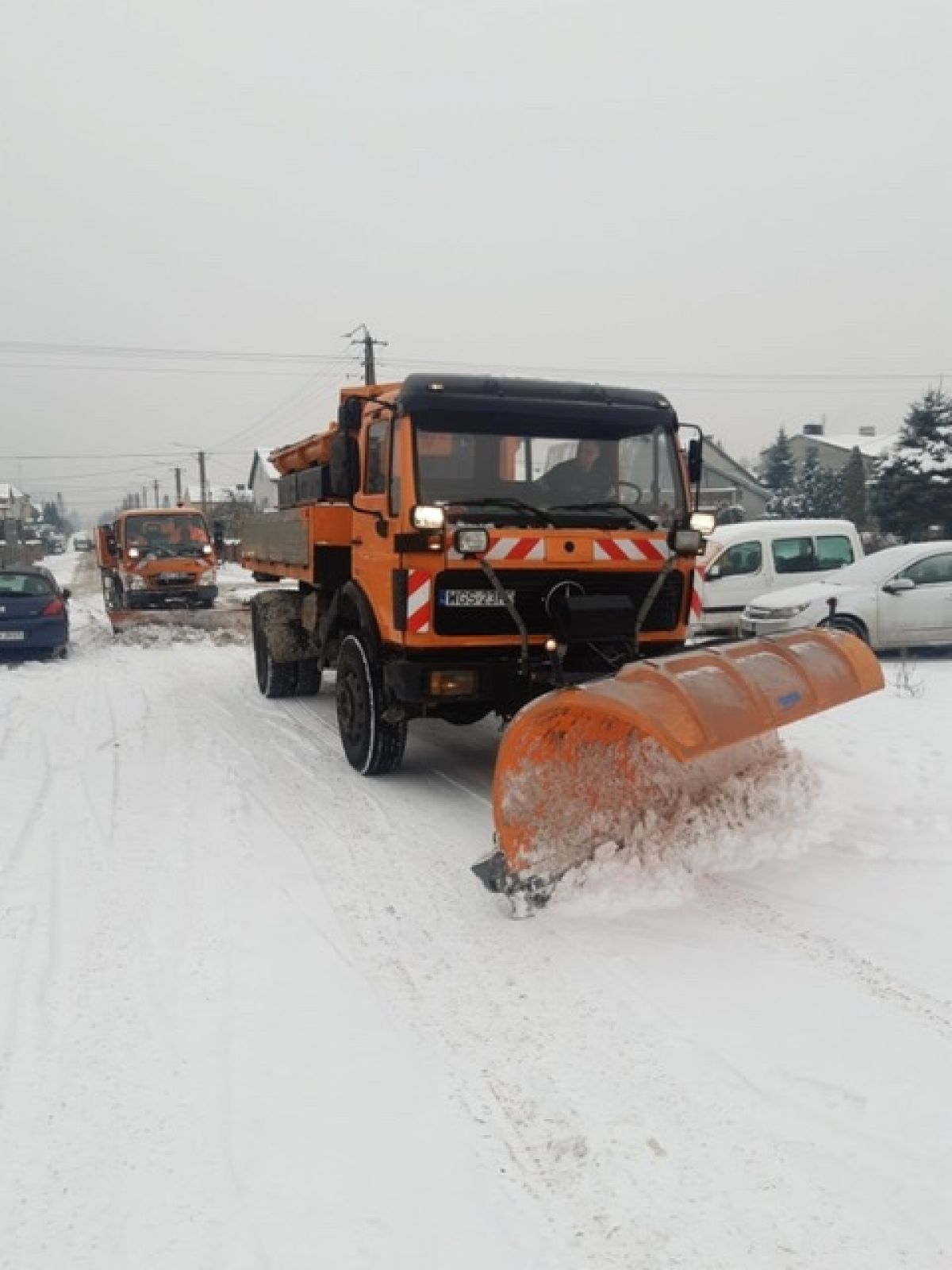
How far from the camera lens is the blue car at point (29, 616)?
12.7 m

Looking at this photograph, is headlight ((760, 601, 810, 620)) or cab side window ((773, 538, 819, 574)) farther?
cab side window ((773, 538, 819, 574))

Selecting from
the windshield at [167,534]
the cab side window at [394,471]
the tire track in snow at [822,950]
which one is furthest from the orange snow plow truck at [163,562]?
the tire track in snow at [822,950]

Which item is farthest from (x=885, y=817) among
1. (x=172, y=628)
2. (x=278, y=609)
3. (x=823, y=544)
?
(x=172, y=628)

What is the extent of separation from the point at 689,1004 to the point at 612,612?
8.91 ft

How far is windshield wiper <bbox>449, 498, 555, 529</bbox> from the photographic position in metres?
5.66

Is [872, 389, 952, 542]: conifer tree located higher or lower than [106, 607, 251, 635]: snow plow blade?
higher

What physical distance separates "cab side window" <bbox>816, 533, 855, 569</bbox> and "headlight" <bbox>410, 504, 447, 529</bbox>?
10.0 m

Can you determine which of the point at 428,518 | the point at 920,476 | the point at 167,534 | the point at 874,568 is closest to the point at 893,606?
the point at 874,568

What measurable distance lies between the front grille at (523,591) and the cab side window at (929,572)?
676cm

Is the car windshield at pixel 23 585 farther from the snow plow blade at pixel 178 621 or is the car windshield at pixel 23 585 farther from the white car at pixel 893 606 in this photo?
the white car at pixel 893 606

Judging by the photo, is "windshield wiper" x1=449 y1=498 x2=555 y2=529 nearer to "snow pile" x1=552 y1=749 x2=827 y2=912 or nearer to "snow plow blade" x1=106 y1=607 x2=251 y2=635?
"snow pile" x1=552 y1=749 x2=827 y2=912

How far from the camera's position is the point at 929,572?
11352 mm

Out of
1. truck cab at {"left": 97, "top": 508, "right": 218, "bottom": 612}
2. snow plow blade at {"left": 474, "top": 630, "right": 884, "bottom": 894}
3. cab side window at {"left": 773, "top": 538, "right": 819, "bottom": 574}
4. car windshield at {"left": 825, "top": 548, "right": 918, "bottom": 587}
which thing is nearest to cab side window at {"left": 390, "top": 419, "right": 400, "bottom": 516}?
snow plow blade at {"left": 474, "top": 630, "right": 884, "bottom": 894}

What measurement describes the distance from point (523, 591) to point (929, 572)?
7.74 metres
